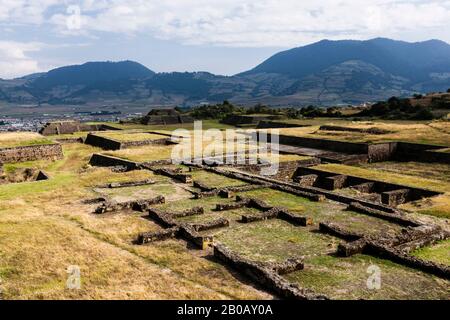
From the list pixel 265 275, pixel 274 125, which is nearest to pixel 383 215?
pixel 265 275

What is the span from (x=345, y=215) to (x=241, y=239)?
207 inches

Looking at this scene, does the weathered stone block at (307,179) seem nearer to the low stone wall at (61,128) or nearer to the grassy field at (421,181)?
the grassy field at (421,181)

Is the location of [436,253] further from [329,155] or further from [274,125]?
[274,125]

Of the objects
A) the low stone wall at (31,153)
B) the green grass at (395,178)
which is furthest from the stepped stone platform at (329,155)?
the low stone wall at (31,153)

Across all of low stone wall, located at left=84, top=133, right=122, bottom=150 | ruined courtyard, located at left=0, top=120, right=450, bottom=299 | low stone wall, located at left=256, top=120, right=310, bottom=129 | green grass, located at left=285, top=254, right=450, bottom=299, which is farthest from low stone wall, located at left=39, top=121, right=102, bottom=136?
green grass, located at left=285, top=254, right=450, bottom=299

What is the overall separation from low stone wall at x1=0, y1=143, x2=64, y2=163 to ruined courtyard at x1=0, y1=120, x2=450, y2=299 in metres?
4.05

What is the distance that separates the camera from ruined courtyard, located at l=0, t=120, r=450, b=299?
1080 cm

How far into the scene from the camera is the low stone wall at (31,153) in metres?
33.3

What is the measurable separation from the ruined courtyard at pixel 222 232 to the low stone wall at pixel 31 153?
4.05 m

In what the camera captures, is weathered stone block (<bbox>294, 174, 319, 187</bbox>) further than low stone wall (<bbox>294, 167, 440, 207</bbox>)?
Yes

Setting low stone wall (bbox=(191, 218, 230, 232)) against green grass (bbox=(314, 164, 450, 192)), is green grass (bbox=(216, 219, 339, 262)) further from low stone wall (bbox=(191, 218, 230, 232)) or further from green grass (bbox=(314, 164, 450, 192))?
green grass (bbox=(314, 164, 450, 192))

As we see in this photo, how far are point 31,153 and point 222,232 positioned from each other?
2536cm

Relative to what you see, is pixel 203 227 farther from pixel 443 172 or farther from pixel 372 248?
pixel 443 172

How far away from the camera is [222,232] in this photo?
15.3 metres
